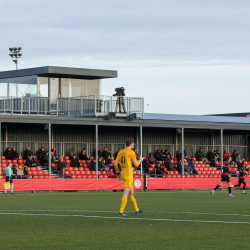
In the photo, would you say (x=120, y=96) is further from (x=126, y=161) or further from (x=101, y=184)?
(x=126, y=161)

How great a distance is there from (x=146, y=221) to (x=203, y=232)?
83.4 inches

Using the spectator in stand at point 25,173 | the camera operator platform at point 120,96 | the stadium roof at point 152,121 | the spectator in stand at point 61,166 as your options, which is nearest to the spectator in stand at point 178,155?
the stadium roof at point 152,121

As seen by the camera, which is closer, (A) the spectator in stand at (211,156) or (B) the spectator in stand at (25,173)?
(B) the spectator in stand at (25,173)

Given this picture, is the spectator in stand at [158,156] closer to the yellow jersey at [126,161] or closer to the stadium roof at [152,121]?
the stadium roof at [152,121]

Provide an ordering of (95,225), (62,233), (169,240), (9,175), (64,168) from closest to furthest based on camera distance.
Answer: (169,240) → (62,233) → (95,225) → (9,175) → (64,168)

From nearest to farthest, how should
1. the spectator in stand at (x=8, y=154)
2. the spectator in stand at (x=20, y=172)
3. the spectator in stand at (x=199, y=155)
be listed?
1. the spectator in stand at (x=20, y=172)
2. the spectator in stand at (x=8, y=154)
3. the spectator in stand at (x=199, y=155)

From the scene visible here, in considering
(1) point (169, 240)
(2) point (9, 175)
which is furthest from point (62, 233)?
(2) point (9, 175)

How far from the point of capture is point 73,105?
34.7 m

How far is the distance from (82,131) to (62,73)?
14.4 feet

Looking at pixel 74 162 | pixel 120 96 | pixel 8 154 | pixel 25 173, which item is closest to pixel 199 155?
pixel 120 96

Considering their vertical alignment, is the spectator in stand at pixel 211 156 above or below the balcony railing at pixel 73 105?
below

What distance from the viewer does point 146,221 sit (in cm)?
1102

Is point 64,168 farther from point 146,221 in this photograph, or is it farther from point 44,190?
point 146,221

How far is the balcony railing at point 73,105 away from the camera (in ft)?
110
